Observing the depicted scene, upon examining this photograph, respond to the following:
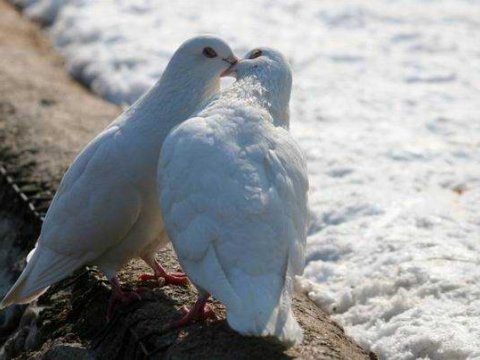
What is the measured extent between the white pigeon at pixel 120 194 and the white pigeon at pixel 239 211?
0.33 meters

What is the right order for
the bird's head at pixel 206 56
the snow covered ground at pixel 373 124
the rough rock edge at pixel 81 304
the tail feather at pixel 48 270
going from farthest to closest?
the snow covered ground at pixel 373 124, the bird's head at pixel 206 56, the tail feather at pixel 48 270, the rough rock edge at pixel 81 304

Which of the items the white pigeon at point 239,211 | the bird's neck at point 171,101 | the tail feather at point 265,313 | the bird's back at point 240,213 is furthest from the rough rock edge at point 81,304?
the bird's neck at point 171,101

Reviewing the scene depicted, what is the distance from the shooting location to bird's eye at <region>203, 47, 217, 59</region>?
18.0ft

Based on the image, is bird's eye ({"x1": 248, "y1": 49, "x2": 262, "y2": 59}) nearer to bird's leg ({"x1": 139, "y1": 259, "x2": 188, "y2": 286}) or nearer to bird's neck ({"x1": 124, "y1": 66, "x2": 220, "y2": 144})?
bird's neck ({"x1": 124, "y1": 66, "x2": 220, "y2": 144})

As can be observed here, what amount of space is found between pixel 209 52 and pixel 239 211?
4.69ft

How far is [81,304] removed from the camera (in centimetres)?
554

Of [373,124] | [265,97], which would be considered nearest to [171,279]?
[265,97]

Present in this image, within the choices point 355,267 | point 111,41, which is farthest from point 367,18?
point 355,267

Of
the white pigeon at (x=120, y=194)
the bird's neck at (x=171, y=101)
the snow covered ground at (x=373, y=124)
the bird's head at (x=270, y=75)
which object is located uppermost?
the bird's head at (x=270, y=75)

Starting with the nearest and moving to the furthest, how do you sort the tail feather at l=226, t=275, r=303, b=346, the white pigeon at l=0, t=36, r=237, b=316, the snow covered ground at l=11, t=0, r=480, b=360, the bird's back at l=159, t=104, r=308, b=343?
the tail feather at l=226, t=275, r=303, b=346
the bird's back at l=159, t=104, r=308, b=343
the white pigeon at l=0, t=36, r=237, b=316
the snow covered ground at l=11, t=0, r=480, b=360

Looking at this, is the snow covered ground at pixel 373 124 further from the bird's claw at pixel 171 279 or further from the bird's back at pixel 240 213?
the bird's back at pixel 240 213

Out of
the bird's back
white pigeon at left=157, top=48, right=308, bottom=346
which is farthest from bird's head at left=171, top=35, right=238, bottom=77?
the bird's back

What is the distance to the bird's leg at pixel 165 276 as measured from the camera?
545 cm

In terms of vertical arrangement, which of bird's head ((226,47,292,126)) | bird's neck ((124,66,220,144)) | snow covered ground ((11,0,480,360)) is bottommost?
snow covered ground ((11,0,480,360))
